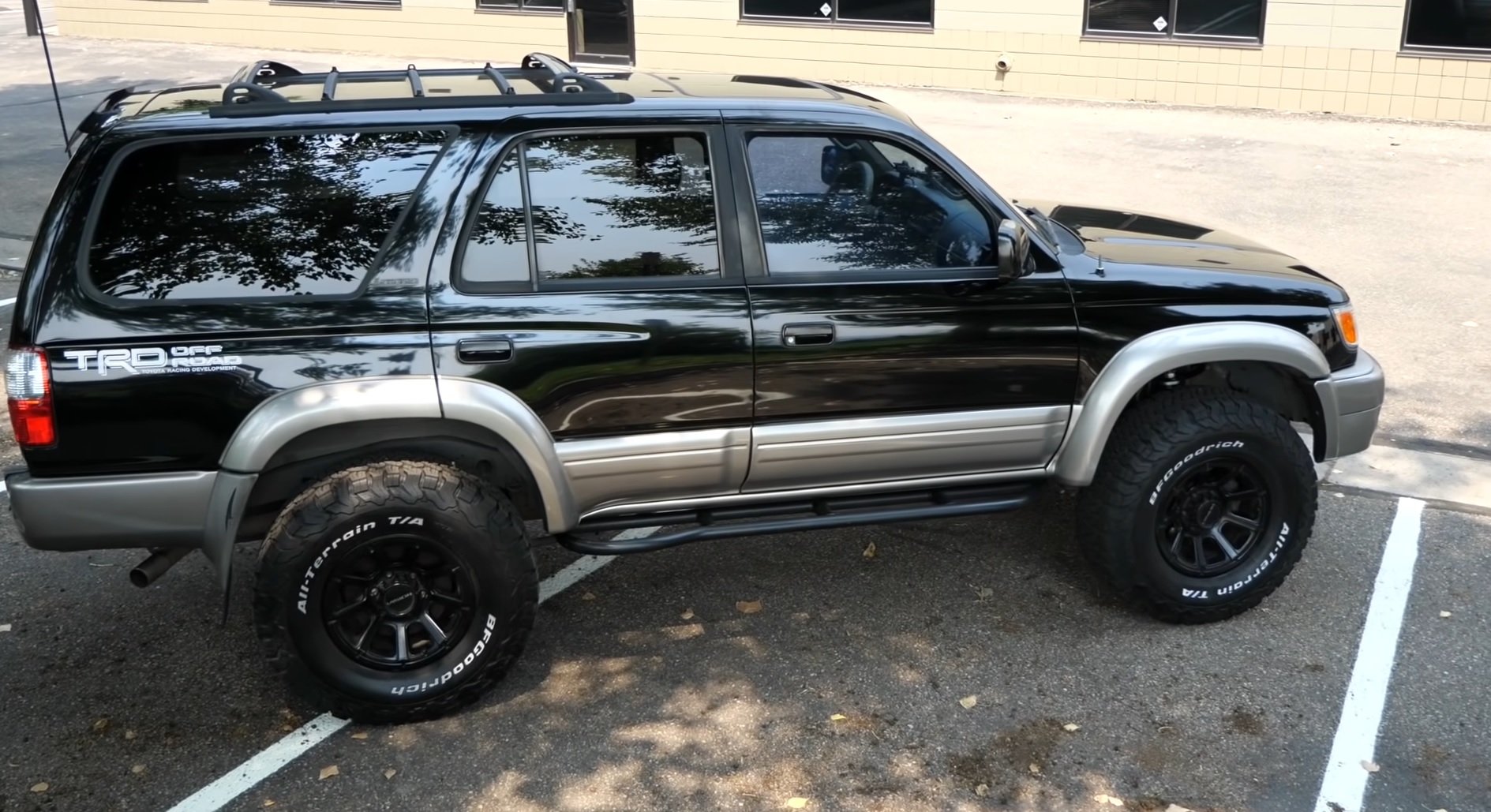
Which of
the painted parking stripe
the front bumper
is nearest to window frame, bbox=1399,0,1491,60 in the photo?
the front bumper

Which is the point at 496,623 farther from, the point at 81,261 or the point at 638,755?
the point at 81,261

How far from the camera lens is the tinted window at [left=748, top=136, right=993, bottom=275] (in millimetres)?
4457

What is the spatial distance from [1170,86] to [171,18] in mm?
14906

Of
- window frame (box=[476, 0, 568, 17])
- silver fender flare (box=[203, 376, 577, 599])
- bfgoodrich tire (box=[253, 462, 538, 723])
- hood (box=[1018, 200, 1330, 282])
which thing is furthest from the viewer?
window frame (box=[476, 0, 568, 17])

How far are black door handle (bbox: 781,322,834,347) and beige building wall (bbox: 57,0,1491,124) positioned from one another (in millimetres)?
11612

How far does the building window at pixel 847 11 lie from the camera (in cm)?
1608

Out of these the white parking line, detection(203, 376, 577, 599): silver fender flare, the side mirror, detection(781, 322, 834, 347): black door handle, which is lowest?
the white parking line

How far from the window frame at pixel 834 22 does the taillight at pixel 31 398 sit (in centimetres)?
1346

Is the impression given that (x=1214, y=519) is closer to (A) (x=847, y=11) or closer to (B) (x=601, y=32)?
(A) (x=847, y=11)

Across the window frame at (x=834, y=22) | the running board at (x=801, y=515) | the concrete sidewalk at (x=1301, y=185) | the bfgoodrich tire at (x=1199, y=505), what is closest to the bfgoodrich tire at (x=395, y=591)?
the running board at (x=801, y=515)

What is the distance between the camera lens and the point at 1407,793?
157 inches

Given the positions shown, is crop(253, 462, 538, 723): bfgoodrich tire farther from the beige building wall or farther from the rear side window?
the beige building wall

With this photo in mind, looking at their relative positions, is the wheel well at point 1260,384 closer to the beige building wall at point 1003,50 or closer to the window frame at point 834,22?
the beige building wall at point 1003,50

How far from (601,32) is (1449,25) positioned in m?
9.86
